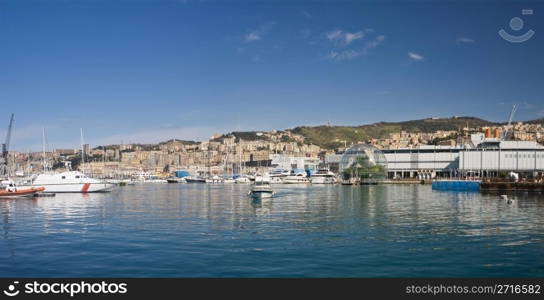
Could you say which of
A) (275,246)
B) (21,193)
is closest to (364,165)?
(21,193)

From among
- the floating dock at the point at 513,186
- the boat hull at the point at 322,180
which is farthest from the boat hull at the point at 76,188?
the boat hull at the point at 322,180

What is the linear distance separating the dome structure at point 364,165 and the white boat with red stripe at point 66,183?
7515cm

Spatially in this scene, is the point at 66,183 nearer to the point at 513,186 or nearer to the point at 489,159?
the point at 513,186

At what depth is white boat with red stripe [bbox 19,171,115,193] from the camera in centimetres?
7350

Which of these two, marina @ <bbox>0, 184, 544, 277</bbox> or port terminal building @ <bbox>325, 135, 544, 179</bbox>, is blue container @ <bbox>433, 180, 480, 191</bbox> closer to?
port terminal building @ <bbox>325, 135, 544, 179</bbox>

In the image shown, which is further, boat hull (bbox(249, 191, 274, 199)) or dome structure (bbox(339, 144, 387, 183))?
dome structure (bbox(339, 144, 387, 183))

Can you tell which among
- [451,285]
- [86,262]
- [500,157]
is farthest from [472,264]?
[500,157]

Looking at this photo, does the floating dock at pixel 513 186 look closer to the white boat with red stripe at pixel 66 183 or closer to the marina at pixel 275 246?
the marina at pixel 275 246

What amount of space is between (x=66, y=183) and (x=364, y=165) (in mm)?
87541

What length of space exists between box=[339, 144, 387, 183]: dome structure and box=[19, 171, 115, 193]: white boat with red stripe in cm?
7515

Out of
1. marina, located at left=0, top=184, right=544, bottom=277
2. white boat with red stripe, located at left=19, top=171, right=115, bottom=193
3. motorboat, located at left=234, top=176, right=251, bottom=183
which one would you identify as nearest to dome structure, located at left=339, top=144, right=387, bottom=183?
motorboat, located at left=234, top=176, right=251, bottom=183

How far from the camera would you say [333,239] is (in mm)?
23109

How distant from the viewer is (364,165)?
456 ft

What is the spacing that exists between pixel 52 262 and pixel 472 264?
1582 centimetres
